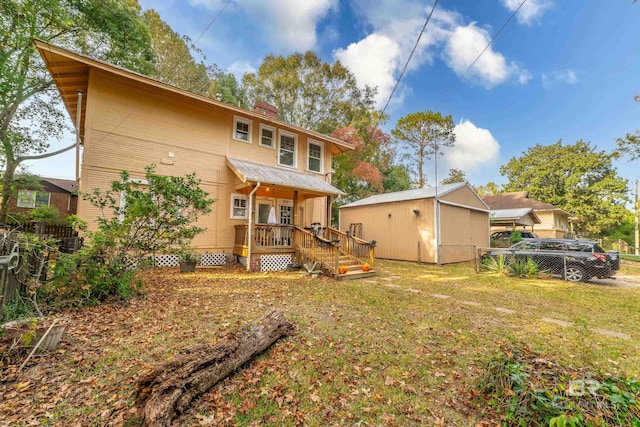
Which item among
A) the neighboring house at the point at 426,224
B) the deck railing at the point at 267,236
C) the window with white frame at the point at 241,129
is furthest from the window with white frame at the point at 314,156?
the deck railing at the point at 267,236

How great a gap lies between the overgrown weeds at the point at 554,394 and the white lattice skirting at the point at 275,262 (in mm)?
7523

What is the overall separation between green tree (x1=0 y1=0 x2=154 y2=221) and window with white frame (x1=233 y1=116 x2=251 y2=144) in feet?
24.0

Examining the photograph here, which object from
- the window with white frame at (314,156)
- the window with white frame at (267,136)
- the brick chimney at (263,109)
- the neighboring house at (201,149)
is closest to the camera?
the neighboring house at (201,149)

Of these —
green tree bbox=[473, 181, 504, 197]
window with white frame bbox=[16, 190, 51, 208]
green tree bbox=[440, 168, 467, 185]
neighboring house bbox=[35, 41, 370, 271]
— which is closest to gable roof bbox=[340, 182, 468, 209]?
neighboring house bbox=[35, 41, 370, 271]

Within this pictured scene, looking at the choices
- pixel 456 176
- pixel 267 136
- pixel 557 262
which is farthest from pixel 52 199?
pixel 456 176

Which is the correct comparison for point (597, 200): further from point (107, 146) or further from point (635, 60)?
point (107, 146)

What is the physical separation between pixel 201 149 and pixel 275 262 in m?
5.33

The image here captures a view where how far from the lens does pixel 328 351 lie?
339 centimetres

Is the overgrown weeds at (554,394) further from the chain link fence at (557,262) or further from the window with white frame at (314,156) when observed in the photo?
the window with white frame at (314,156)

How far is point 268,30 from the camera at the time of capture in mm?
8773

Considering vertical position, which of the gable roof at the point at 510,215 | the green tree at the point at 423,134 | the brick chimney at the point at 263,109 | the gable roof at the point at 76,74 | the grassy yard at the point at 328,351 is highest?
the green tree at the point at 423,134

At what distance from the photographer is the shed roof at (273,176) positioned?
29.5 ft

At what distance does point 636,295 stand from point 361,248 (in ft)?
30.5

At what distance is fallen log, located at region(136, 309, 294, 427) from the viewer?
2.12 metres
